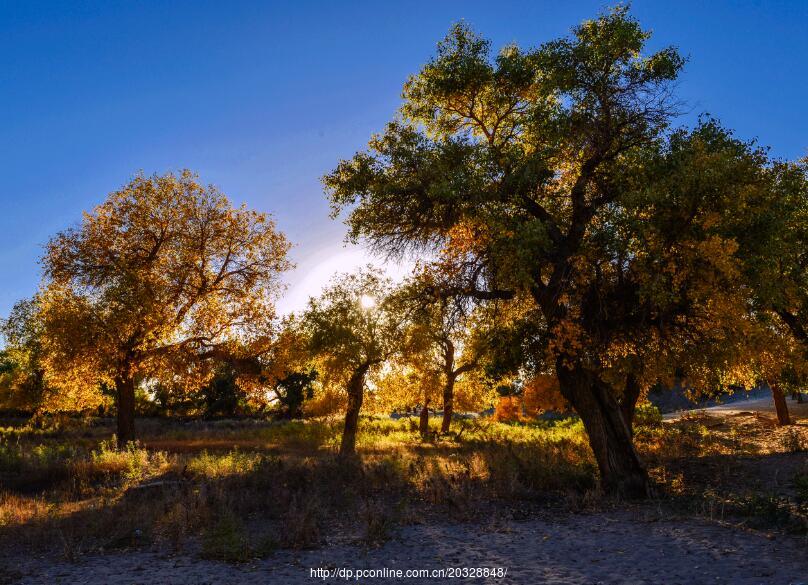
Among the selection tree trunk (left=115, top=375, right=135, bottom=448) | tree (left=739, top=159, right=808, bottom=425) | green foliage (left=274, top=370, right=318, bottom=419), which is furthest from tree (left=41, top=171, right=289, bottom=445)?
green foliage (left=274, top=370, right=318, bottom=419)

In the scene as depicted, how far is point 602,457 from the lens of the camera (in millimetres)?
14953

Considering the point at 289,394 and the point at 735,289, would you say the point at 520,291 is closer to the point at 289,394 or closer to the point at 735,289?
the point at 735,289

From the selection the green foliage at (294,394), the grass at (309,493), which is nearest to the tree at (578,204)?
the grass at (309,493)

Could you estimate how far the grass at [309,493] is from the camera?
1058 centimetres

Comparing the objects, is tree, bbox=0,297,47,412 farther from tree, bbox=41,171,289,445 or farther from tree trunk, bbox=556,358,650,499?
tree trunk, bbox=556,358,650,499

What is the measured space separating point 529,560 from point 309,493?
6814 mm

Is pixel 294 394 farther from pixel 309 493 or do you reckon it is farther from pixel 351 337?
pixel 309 493

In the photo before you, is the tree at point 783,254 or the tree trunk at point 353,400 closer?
the tree at point 783,254

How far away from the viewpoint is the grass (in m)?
10.6

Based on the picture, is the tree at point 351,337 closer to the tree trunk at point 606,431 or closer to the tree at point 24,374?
the tree trunk at point 606,431

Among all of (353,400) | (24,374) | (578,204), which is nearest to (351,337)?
(353,400)

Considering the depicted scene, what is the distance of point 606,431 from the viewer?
591 inches

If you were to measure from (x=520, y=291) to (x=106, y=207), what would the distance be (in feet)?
65.2

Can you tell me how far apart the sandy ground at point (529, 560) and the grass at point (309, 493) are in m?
0.62
